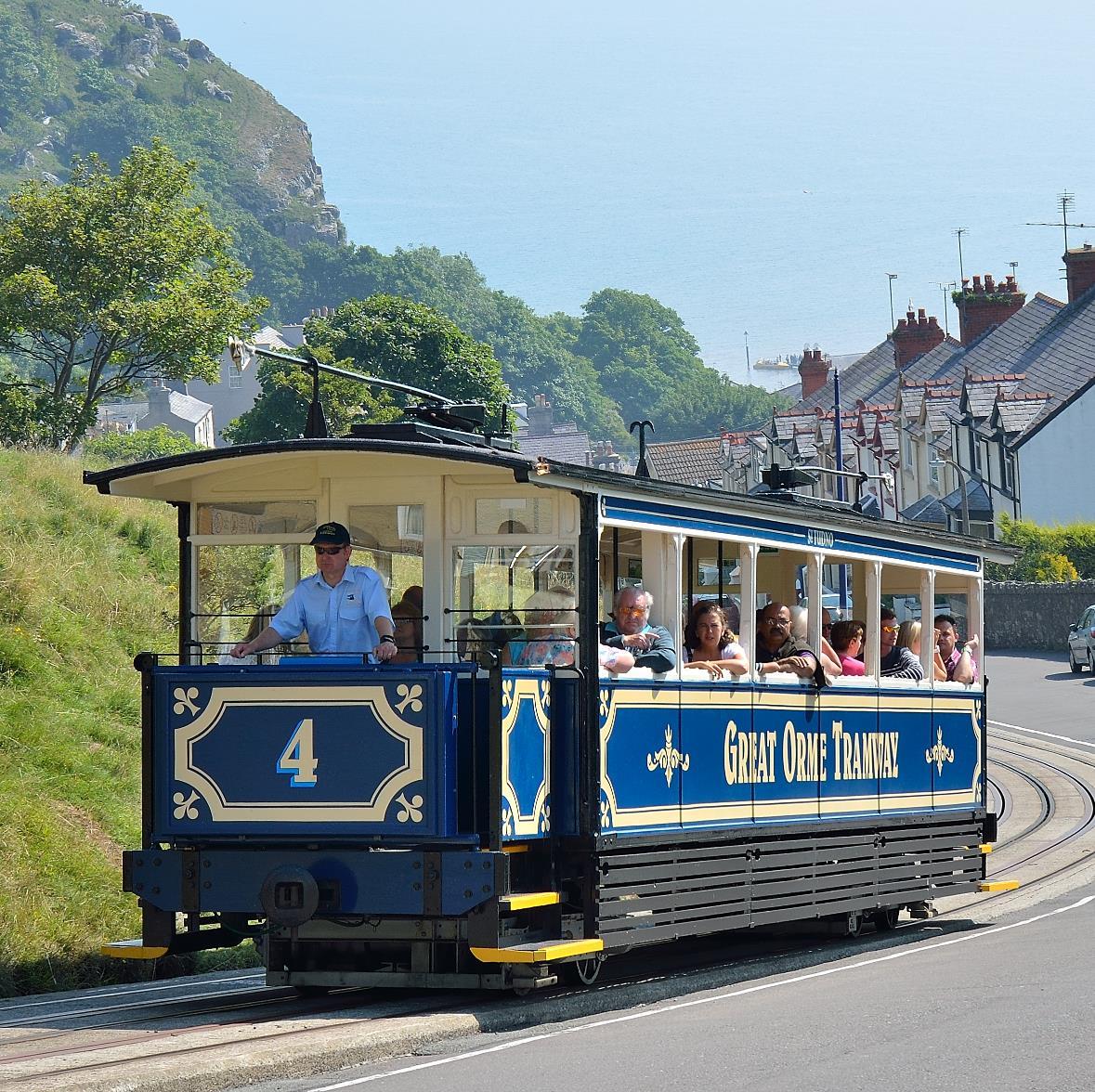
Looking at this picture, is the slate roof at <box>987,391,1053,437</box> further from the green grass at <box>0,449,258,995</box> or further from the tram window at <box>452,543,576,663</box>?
the tram window at <box>452,543,576,663</box>

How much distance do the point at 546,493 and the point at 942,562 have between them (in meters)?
5.93

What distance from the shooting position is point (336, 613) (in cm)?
1087

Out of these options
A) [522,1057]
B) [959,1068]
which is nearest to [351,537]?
[522,1057]

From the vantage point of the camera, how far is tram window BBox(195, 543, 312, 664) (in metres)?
11.8

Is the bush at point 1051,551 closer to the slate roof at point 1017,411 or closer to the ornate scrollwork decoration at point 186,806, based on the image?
the slate roof at point 1017,411

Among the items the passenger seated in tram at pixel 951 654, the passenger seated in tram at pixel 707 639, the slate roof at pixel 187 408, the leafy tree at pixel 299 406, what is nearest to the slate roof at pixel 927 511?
the leafy tree at pixel 299 406

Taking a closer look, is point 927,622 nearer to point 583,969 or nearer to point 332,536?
point 583,969

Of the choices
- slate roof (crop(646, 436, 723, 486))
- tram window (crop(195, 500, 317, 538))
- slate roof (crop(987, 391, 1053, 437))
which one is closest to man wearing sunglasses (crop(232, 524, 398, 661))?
tram window (crop(195, 500, 317, 538))

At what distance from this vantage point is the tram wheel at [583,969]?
A: 11352mm

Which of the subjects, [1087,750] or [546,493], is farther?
[1087,750]

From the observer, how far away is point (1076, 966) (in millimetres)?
12172

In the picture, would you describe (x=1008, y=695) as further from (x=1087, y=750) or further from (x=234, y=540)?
(x=234, y=540)

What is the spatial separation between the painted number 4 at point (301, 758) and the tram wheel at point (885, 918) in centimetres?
670

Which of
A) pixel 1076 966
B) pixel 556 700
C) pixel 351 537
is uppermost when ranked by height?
pixel 351 537
